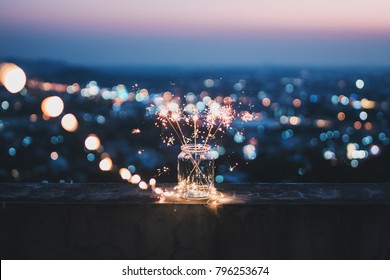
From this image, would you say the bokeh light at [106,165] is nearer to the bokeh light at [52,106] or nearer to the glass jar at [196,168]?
the bokeh light at [52,106]

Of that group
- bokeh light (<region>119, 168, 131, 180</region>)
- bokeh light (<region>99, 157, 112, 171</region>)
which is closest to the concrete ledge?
bokeh light (<region>119, 168, 131, 180</region>)

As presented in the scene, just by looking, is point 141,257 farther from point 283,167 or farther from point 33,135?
point 33,135

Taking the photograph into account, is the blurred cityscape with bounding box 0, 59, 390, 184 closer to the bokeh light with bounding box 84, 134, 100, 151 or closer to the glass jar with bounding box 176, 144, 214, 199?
the bokeh light with bounding box 84, 134, 100, 151

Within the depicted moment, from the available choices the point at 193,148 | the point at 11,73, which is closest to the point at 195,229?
the point at 193,148

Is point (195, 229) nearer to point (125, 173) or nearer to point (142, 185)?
point (142, 185)

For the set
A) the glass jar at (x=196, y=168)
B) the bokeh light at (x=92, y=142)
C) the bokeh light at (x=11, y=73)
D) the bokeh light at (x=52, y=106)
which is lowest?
the bokeh light at (x=92, y=142)

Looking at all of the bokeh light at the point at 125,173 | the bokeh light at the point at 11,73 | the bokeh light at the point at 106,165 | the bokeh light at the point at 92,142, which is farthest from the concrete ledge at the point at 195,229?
the bokeh light at the point at 92,142
